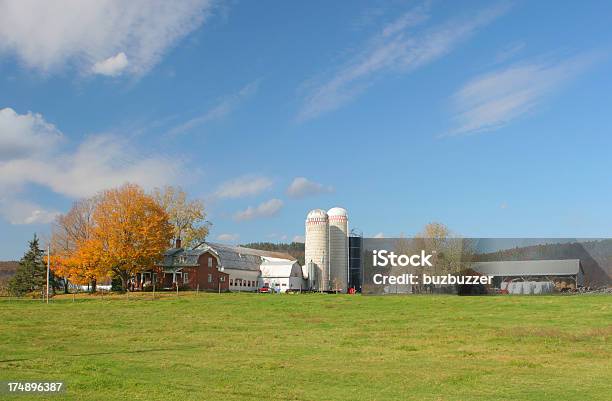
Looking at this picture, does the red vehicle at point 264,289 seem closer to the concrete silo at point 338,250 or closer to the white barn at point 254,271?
the white barn at point 254,271

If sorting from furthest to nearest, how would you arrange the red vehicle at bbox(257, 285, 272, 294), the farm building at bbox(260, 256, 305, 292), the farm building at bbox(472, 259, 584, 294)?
the farm building at bbox(260, 256, 305, 292) < the red vehicle at bbox(257, 285, 272, 294) < the farm building at bbox(472, 259, 584, 294)

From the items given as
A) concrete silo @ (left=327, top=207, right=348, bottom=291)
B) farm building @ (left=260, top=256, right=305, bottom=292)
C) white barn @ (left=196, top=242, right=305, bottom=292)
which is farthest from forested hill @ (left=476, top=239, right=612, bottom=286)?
white barn @ (left=196, top=242, right=305, bottom=292)

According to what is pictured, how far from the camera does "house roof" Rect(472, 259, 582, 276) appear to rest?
5622 centimetres

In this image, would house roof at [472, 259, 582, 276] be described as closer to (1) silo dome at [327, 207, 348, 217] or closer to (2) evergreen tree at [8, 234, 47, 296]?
(1) silo dome at [327, 207, 348, 217]

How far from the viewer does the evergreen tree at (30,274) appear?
231 ft

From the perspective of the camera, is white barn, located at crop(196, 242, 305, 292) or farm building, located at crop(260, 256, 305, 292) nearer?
white barn, located at crop(196, 242, 305, 292)

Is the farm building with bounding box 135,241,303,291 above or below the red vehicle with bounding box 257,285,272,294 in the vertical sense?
above

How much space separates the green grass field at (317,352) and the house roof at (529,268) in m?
15.4

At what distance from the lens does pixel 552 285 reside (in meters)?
55.8

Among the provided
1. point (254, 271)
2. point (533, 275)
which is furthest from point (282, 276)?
point (533, 275)

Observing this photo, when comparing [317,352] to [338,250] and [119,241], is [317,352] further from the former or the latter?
[338,250]

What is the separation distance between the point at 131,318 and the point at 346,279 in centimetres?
5292

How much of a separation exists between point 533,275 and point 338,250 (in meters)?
33.1

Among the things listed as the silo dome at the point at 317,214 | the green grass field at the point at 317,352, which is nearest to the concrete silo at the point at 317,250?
the silo dome at the point at 317,214
